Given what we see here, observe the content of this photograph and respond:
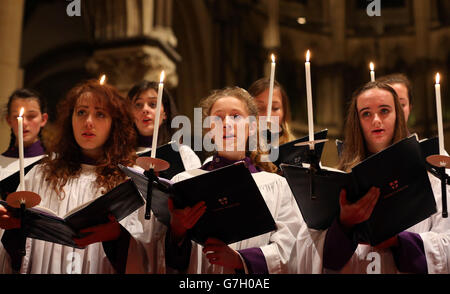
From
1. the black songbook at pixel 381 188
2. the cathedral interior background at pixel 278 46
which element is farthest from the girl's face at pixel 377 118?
the cathedral interior background at pixel 278 46

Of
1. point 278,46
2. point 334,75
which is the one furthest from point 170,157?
point 334,75

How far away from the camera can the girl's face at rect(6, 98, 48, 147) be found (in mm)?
3445

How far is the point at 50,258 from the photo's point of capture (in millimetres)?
2590

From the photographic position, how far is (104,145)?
2.77m

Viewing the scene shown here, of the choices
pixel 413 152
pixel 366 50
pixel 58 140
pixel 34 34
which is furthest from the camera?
pixel 366 50

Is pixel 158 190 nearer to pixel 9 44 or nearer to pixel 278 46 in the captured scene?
pixel 9 44

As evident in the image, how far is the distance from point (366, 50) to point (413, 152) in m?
9.44

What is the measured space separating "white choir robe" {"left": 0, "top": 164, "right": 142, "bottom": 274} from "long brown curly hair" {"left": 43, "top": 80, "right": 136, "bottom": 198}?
0.14ft

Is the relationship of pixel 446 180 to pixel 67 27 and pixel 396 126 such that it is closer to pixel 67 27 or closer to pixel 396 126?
pixel 396 126

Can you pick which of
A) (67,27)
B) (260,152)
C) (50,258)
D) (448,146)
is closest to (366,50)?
(448,146)

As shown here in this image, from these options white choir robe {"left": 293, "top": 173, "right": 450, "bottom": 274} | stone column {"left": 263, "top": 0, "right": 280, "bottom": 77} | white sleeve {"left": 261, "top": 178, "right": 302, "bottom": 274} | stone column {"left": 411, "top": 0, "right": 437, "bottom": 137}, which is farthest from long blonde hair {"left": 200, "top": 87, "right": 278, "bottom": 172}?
stone column {"left": 411, "top": 0, "right": 437, "bottom": 137}

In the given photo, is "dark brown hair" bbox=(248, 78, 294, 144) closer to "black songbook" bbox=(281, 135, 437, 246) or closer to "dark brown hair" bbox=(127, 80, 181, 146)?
"dark brown hair" bbox=(127, 80, 181, 146)

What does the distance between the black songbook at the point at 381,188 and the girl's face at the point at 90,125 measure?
101cm

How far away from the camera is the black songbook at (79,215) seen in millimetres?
2170
